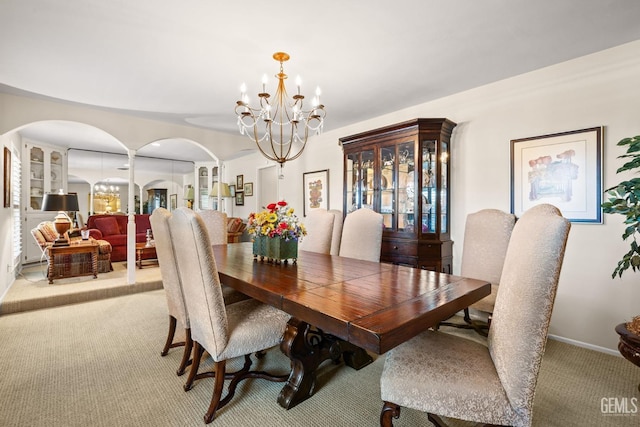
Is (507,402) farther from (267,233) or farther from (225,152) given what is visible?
(225,152)

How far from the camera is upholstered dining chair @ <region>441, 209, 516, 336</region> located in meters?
2.51

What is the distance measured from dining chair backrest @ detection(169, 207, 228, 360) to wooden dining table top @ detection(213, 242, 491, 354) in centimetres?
21

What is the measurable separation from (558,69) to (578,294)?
1.95 metres

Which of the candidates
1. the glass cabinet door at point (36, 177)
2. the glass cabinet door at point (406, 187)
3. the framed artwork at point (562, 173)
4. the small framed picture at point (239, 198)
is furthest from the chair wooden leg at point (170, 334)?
the glass cabinet door at point (36, 177)

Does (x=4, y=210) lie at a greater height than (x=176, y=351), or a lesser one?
greater

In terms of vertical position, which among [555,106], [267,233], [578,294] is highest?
[555,106]

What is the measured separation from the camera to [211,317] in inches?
59.4

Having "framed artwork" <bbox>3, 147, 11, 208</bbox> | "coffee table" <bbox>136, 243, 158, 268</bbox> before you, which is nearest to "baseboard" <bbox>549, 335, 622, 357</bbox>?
"coffee table" <bbox>136, 243, 158, 268</bbox>

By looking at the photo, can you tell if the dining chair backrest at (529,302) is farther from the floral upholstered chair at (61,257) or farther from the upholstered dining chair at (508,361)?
the floral upholstered chair at (61,257)

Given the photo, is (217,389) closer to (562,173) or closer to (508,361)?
(508,361)

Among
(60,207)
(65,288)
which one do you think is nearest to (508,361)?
(65,288)

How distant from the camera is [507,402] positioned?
1062 mm

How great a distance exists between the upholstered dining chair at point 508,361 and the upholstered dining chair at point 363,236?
1392mm

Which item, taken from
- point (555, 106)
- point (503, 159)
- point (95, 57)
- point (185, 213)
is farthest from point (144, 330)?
point (555, 106)
